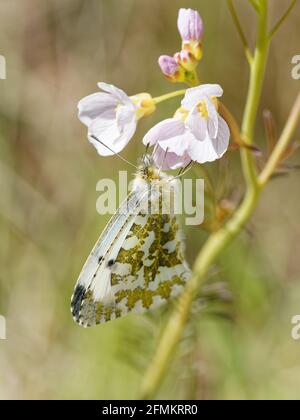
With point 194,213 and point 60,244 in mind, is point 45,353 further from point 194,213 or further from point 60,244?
point 194,213

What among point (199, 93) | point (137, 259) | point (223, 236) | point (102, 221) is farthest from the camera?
point (102, 221)

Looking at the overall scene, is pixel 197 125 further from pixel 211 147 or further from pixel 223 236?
pixel 223 236

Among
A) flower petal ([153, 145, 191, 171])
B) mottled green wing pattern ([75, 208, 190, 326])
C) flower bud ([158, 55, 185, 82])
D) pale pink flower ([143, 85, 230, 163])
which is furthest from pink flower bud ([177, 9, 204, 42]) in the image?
mottled green wing pattern ([75, 208, 190, 326])

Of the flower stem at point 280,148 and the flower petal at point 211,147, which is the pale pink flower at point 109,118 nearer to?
the flower petal at point 211,147

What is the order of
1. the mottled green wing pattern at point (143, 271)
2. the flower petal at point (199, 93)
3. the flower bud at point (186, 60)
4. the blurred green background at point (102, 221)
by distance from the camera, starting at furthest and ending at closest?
the blurred green background at point (102, 221)
the mottled green wing pattern at point (143, 271)
the flower bud at point (186, 60)
the flower petal at point (199, 93)

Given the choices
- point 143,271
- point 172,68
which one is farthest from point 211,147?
point 143,271

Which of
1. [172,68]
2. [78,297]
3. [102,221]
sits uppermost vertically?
[172,68]

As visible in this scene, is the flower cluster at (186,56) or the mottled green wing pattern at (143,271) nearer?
the flower cluster at (186,56)

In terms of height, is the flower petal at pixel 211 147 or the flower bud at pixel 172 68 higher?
the flower bud at pixel 172 68

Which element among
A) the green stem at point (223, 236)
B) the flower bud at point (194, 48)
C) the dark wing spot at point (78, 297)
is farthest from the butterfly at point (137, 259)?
the flower bud at point (194, 48)
